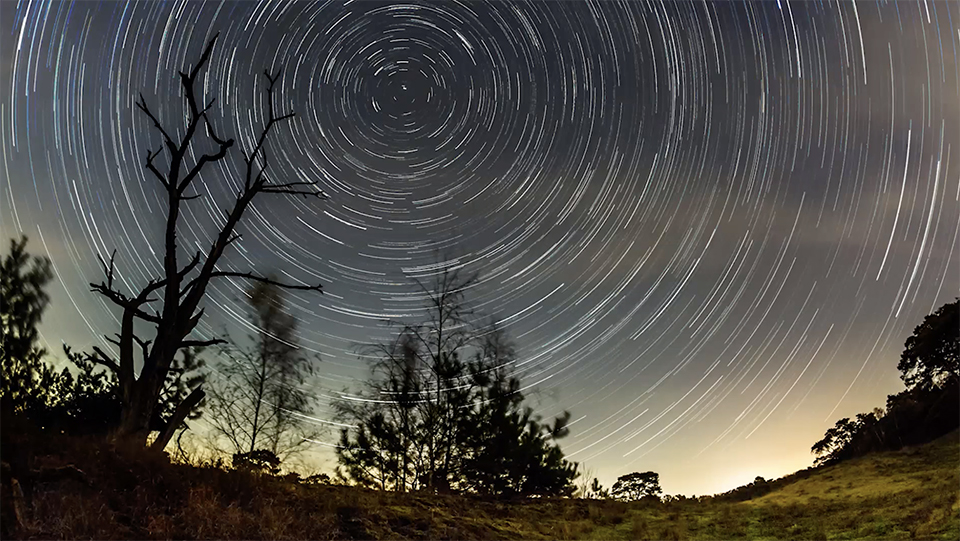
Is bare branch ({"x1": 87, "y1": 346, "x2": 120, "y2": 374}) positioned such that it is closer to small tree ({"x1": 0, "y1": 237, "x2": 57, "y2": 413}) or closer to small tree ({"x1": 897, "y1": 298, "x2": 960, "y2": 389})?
small tree ({"x1": 0, "y1": 237, "x2": 57, "y2": 413})

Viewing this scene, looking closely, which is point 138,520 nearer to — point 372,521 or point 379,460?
point 372,521

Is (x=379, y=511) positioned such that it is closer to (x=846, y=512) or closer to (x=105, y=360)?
(x=105, y=360)

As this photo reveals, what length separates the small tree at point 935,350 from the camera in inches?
1331

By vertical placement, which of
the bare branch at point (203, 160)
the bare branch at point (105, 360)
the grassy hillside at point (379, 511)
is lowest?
the grassy hillside at point (379, 511)

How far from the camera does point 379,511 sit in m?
13.7

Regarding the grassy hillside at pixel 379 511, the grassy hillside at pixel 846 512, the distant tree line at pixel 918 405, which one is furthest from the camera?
the distant tree line at pixel 918 405

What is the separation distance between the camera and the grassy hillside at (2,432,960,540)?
10.4 meters

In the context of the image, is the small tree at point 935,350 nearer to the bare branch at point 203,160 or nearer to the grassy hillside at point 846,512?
the grassy hillside at point 846,512

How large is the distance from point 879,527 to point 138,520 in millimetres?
15005

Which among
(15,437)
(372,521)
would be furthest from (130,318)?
(372,521)

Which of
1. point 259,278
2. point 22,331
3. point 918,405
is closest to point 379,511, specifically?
point 259,278

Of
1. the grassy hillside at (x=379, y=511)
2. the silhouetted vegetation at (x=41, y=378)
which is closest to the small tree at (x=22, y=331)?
the silhouetted vegetation at (x=41, y=378)

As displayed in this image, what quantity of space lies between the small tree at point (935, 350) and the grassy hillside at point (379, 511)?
12.4 m

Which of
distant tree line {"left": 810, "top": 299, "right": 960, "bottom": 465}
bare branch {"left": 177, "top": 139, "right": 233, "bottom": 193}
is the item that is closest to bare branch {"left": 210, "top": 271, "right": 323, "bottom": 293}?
bare branch {"left": 177, "top": 139, "right": 233, "bottom": 193}
